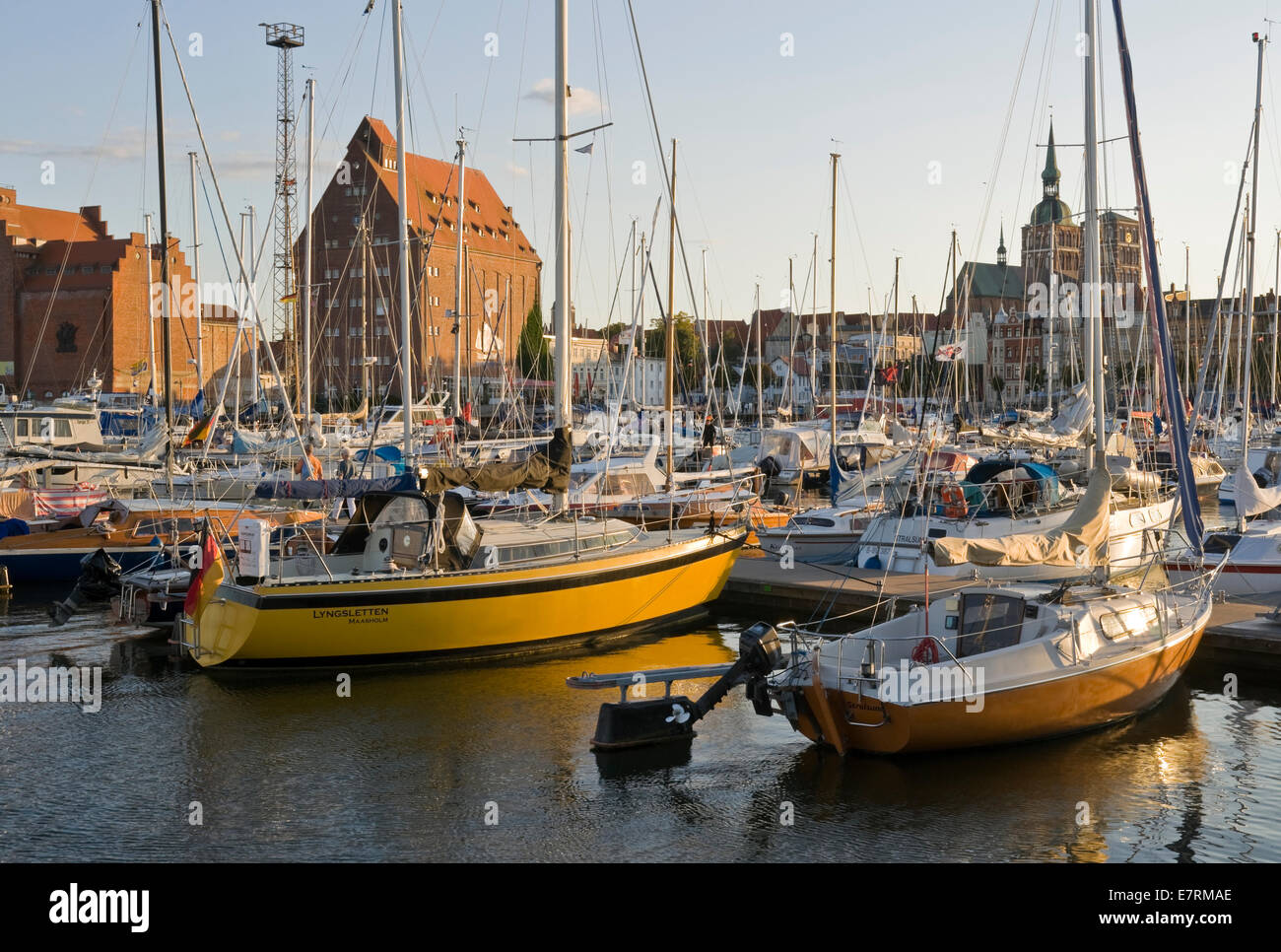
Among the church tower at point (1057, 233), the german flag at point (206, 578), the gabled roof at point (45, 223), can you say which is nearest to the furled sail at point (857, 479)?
the german flag at point (206, 578)

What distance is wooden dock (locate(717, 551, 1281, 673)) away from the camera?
61.8ft

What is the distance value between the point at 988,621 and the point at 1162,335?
5480 millimetres

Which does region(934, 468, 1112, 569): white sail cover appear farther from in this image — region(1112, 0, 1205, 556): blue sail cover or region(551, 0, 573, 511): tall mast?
region(551, 0, 573, 511): tall mast

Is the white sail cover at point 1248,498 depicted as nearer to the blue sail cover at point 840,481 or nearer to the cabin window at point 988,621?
the blue sail cover at point 840,481

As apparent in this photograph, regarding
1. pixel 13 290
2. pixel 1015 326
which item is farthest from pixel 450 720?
pixel 1015 326

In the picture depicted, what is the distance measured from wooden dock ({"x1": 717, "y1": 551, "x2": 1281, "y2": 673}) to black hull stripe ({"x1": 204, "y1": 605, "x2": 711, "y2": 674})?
10.9 ft

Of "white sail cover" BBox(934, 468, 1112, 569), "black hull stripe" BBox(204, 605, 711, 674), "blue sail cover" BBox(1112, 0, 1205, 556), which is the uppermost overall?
"blue sail cover" BBox(1112, 0, 1205, 556)

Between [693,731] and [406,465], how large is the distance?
1044 centimetres

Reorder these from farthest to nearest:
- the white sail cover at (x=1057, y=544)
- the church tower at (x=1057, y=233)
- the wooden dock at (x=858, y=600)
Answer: the church tower at (x=1057, y=233) < the white sail cover at (x=1057, y=544) < the wooden dock at (x=858, y=600)

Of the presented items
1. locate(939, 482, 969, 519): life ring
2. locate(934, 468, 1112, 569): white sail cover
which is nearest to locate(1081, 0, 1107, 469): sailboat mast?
locate(934, 468, 1112, 569): white sail cover

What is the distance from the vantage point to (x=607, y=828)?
1252 cm

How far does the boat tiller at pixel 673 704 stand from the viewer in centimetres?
1467

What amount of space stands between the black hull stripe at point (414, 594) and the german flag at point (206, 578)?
0.87 feet

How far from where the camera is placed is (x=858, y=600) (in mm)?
23344
